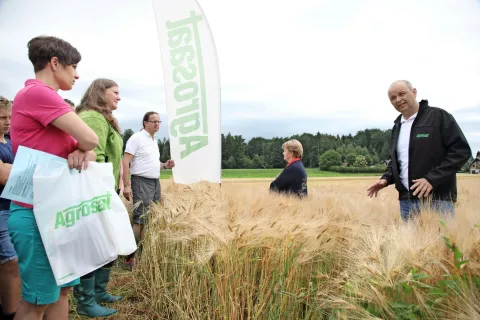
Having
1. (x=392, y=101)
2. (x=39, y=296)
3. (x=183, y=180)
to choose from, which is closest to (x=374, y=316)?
(x=39, y=296)

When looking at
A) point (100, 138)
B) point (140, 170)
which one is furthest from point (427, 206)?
point (140, 170)

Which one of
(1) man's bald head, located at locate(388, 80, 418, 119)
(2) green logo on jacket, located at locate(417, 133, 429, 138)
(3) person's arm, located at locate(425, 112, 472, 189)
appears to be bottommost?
(3) person's arm, located at locate(425, 112, 472, 189)

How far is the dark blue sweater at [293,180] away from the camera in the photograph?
4.52 meters

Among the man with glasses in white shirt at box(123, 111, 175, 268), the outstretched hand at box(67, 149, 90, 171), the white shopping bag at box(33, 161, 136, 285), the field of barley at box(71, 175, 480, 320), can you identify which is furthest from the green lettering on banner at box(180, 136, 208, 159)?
the outstretched hand at box(67, 149, 90, 171)

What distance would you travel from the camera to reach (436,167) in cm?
260

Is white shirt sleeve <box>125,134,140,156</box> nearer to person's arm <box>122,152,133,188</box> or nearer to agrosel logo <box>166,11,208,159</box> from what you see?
person's arm <box>122,152,133,188</box>

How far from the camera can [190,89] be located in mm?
4883

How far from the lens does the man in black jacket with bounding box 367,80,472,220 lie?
99.9 inches

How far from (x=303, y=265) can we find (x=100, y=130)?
1.68 meters

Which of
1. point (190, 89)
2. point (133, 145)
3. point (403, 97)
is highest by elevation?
point (190, 89)

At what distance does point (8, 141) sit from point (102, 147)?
2.17 feet

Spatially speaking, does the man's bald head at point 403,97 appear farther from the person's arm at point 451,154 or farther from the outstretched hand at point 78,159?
the outstretched hand at point 78,159

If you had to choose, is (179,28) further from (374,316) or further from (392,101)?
(374,316)

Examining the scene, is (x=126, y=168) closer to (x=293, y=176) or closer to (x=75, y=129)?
(x=293, y=176)
